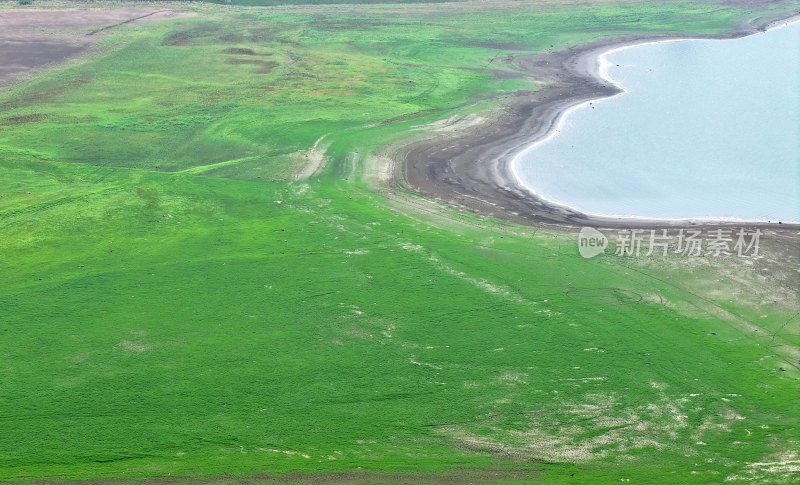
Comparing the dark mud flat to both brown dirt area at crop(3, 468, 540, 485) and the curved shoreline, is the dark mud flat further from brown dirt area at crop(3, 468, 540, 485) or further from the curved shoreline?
brown dirt area at crop(3, 468, 540, 485)

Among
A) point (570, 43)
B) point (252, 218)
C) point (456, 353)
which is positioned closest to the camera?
point (456, 353)

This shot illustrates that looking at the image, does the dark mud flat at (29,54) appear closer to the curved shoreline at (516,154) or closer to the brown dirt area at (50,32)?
the brown dirt area at (50,32)

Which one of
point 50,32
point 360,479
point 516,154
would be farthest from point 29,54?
point 360,479

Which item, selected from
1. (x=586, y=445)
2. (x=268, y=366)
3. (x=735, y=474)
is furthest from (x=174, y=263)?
(x=735, y=474)

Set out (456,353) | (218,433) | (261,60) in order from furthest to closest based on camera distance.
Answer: (261,60) → (456,353) → (218,433)

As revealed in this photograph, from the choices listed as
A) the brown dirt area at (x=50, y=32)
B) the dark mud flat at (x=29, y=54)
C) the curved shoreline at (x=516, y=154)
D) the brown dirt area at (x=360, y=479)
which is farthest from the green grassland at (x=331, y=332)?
the brown dirt area at (x=50, y=32)

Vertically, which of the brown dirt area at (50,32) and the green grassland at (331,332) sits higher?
the brown dirt area at (50,32)

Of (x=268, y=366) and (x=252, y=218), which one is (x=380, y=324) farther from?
(x=252, y=218)

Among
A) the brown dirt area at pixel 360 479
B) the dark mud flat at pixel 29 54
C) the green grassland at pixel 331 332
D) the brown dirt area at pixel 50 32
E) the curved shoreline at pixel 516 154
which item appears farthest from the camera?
the brown dirt area at pixel 50 32
